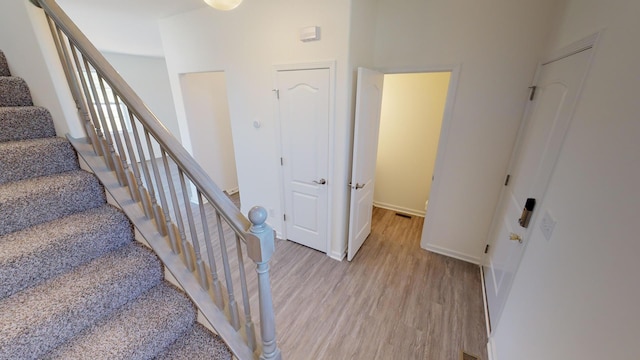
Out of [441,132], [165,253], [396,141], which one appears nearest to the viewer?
[165,253]

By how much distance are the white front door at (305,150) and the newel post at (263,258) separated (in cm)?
156

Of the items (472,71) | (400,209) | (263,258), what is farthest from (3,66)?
(400,209)

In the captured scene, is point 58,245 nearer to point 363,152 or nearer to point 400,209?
point 363,152

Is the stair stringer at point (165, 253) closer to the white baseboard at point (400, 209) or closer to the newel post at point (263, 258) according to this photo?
the newel post at point (263, 258)

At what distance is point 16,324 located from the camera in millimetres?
848

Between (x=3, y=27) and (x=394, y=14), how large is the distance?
2.76 m

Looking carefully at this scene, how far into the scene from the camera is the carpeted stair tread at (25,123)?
1278 millimetres

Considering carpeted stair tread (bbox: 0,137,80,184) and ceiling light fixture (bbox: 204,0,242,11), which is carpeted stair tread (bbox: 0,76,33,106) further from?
ceiling light fixture (bbox: 204,0,242,11)

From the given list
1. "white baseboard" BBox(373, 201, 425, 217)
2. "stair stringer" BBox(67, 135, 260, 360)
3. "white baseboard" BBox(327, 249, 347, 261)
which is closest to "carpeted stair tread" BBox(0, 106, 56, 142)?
"stair stringer" BBox(67, 135, 260, 360)

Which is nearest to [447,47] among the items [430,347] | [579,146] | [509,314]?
[579,146]

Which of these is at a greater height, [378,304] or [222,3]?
[222,3]

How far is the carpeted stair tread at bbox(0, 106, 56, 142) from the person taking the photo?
128 cm

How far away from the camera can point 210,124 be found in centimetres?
382

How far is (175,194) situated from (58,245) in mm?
537
